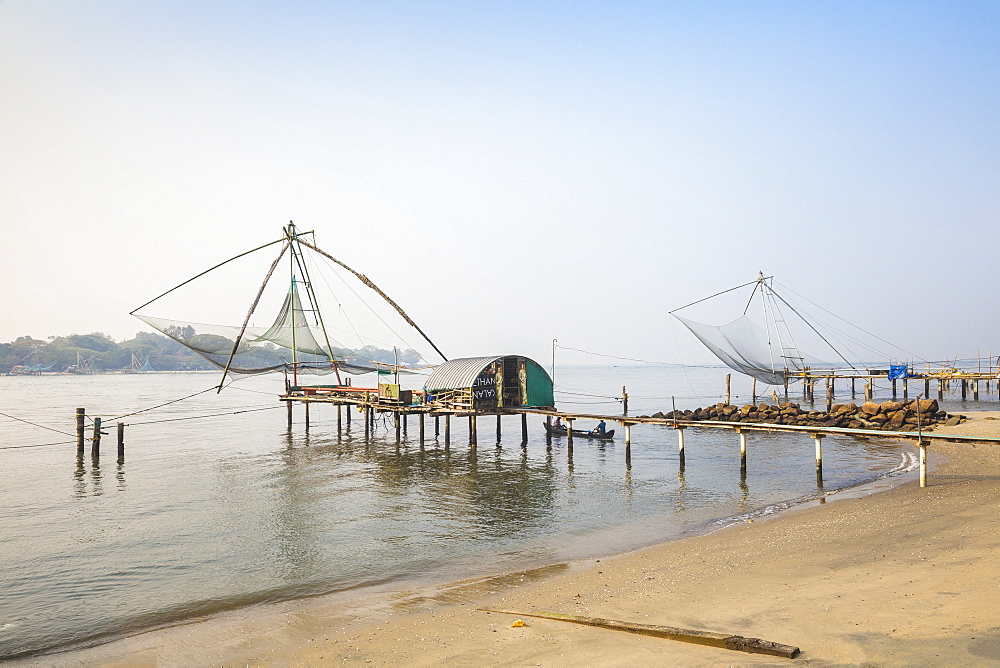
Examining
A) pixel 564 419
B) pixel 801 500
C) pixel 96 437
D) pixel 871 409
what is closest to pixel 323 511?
pixel 564 419

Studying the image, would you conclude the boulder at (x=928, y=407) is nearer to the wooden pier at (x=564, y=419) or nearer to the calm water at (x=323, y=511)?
the wooden pier at (x=564, y=419)

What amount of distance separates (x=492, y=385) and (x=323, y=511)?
1208 cm

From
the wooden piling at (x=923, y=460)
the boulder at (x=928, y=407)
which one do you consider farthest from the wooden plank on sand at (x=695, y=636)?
the boulder at (x=928, y=407)

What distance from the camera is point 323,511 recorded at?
64.0ft

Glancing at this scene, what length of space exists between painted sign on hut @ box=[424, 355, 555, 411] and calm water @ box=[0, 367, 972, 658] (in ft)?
9.40

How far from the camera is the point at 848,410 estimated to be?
118 ft

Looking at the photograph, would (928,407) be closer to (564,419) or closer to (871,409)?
(871,409)

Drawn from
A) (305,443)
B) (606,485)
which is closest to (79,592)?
(606,485)

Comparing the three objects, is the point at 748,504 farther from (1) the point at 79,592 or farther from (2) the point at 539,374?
(1) the point at 79,592

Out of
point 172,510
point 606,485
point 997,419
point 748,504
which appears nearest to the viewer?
point 748,504

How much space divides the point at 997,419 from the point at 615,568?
108ft

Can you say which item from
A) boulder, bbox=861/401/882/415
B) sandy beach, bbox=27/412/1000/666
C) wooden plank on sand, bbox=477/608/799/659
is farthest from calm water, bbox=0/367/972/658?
wooden plank on sand, bbox=477/608/799/659

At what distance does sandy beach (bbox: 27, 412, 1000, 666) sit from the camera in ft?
22.8

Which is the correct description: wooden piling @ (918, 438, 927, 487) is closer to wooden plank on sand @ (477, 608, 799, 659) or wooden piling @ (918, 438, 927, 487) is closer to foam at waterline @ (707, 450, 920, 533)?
foam at waterline @ (707, 450, 920, 533)
